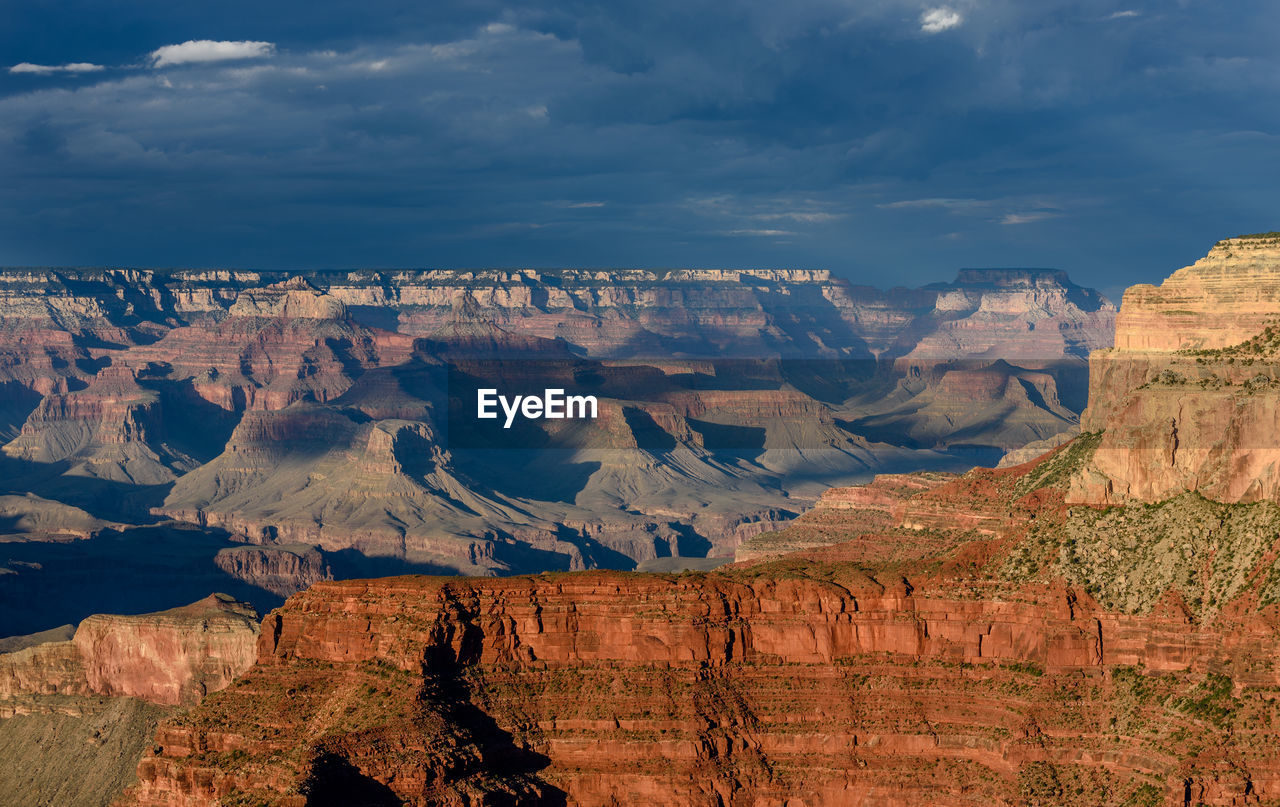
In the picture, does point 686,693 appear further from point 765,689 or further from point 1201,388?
point 1201,388

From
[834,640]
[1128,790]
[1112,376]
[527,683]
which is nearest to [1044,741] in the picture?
[1128,790]

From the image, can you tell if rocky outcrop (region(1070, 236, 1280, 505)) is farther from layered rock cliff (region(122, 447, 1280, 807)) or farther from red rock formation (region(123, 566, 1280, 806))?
red rock formation (region(123, 566, 1280, 806))

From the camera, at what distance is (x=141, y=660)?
11725 cm

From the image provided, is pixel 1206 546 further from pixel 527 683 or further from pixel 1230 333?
pixel 527 683

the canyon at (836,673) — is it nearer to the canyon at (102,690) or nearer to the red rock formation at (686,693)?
the red rock formation at (686,693)

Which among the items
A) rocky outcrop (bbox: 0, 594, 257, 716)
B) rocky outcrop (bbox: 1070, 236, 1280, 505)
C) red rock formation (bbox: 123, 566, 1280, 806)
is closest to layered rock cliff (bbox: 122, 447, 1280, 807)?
red rock formation (bbox: 123, 566, 1280, 806)

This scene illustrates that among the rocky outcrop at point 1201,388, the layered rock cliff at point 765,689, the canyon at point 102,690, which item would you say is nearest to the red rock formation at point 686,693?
the layered rock cliff at point 765,689

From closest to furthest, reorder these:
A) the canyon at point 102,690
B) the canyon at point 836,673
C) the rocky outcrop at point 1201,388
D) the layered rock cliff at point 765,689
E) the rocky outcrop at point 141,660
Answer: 1. the layered rock cliff at point 765,689
2. the canyon at point 836,673
3. the rocky outcrop at point 1201,388
4. the canyon at point 102,690
5. the rocky outcrop at point 141,660

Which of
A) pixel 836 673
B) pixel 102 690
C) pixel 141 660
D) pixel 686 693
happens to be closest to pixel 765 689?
pixel 836 673

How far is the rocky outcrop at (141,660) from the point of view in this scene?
11506 centimetres

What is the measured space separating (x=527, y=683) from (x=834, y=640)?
14.2m

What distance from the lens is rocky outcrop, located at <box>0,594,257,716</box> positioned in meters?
115

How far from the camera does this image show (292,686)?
82.4 metres

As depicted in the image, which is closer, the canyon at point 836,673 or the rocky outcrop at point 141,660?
the canyon at point 836,673
